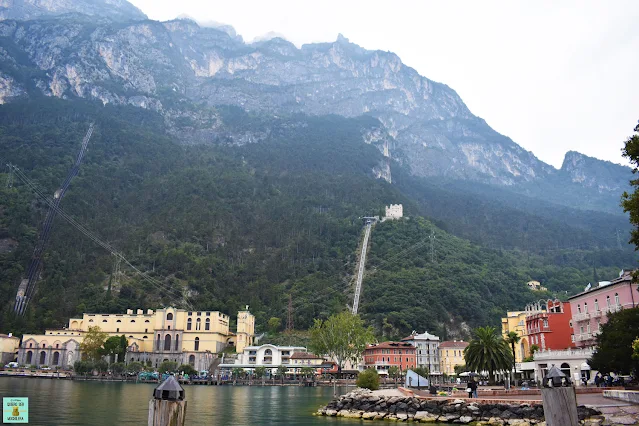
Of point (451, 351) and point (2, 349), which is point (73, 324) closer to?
point (2, 349)

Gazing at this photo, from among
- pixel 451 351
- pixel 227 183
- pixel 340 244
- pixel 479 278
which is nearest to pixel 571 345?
pixel 451 351

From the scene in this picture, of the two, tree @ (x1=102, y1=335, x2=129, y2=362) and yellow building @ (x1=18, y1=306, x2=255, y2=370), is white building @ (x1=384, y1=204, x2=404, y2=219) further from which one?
tree @ (x1=102, y1=335, x2=129, y2=362)

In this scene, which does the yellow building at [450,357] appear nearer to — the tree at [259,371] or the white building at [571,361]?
the tree at [259,371]

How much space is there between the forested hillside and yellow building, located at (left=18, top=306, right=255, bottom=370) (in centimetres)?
829

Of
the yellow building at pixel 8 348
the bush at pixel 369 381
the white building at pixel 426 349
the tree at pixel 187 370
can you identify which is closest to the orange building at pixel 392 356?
the white building at pixel 426 349

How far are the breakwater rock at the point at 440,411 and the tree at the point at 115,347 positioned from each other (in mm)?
66960

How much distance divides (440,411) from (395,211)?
143 m

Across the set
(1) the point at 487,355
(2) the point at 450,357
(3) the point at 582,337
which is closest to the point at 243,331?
(2) the point at 450,357

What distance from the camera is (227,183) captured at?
612 feet

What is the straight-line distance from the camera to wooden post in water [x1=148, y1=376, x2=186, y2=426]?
883cm

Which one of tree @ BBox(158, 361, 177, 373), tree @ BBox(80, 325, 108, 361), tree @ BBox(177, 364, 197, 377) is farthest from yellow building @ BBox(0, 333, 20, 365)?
tree @ BBox(177, 364, 197, 377)

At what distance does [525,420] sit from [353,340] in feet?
195

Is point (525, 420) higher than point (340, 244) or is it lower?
lower

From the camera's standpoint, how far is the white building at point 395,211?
566ft
